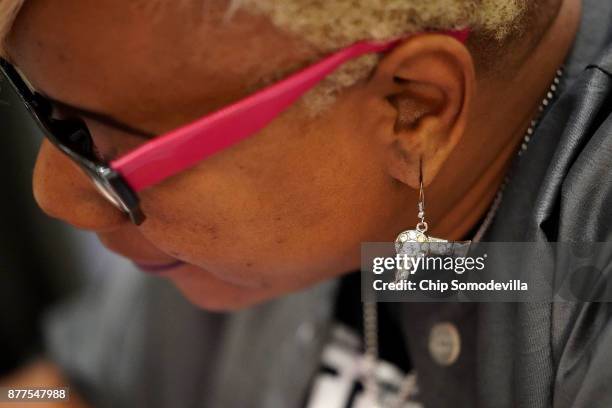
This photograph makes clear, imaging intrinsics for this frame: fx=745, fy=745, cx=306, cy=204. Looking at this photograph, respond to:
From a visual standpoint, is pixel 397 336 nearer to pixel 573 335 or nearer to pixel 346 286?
pixel 346 286

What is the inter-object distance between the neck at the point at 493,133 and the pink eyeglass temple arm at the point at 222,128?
108mm

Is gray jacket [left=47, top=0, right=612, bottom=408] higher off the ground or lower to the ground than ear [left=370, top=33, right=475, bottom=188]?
lower

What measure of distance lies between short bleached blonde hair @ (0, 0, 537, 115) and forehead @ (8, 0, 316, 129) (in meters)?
0.01

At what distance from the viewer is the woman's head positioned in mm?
647

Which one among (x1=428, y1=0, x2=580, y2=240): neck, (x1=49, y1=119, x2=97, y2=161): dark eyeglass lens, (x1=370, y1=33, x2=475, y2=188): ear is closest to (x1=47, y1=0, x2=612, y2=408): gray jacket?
(x1=428, y1=0, x2=580, y2=240): neck

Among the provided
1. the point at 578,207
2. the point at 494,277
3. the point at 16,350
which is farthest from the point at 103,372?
the point at 578,207

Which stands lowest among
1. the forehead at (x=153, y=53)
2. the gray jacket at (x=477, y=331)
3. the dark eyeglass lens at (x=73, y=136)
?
the gray jacket at (x=477, y=331)

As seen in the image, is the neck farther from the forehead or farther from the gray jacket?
the forehead

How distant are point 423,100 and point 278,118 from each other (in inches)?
5.7

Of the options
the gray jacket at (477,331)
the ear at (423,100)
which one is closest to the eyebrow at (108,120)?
the ear at (423,100)

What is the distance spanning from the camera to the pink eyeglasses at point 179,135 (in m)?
0.66

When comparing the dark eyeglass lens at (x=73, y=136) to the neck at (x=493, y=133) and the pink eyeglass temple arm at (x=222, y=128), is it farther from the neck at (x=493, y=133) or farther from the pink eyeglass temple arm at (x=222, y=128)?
the neck at (x=493, y=133)

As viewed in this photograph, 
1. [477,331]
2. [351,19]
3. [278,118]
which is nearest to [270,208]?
[278,118]

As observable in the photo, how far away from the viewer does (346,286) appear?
114 centimetres
